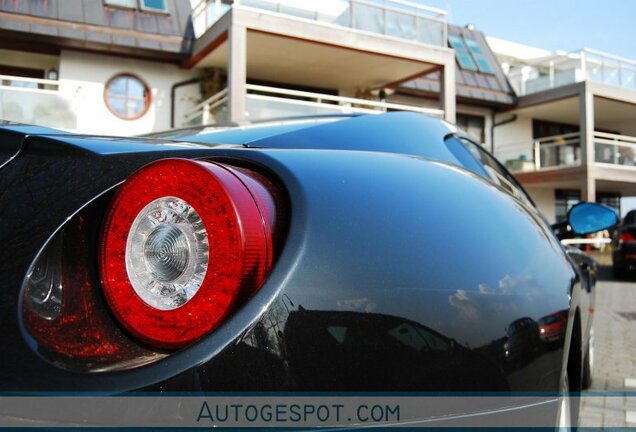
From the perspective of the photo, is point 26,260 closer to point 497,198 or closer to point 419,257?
point 419,257

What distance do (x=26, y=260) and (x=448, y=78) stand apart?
46.9 feet

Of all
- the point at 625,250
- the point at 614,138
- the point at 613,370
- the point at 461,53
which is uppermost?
the point at 461,53

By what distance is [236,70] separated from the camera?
1152cm

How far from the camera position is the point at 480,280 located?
1.11 m

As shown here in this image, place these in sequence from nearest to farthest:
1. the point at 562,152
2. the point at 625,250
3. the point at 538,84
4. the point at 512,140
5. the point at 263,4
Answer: the point at 625,250 < the point at 263,4 < the point at 562,152 < the point at 538,84 < the point at 512,140

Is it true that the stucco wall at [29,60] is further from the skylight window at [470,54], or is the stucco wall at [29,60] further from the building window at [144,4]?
the skylight window at [470,54]

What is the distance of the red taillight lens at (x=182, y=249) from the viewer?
0.92 m

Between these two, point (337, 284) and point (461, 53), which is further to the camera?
point (461, 53)

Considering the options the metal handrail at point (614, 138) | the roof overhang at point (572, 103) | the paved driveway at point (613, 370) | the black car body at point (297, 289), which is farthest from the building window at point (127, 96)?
the metal handrail at point (614, 138)

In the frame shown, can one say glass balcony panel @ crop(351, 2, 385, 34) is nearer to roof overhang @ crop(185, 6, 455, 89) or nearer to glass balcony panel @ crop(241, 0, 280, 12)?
roof overhang @ crop(185, 6, 455, 89)

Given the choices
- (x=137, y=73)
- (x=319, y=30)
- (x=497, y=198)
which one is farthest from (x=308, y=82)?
(x=497, y=198)

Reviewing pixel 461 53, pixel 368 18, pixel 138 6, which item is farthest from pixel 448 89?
pixel 138 6

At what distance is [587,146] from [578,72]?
2.58 meters

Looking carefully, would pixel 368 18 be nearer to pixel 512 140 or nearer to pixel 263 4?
pixel 263 4
